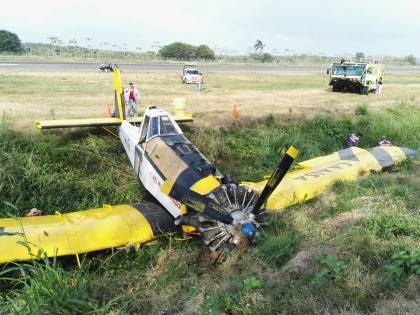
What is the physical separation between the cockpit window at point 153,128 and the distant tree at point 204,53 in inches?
2870

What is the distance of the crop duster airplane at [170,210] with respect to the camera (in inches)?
226

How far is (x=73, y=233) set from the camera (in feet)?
19.8

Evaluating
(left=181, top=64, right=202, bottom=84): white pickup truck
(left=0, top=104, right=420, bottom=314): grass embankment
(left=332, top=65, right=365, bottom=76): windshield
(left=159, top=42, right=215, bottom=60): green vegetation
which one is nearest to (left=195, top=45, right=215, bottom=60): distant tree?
(left=159, top=42, right=215, bottom=60): green vegetation

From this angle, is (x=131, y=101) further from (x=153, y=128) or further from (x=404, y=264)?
(x=404, y=264)

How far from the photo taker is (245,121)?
13.5 m

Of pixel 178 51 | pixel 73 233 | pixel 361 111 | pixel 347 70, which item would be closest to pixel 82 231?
pixel 73 233

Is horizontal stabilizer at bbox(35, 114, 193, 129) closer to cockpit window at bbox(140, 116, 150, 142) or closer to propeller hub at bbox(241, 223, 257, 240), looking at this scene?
cockpit window at bbox(140, 116, 150, 142)

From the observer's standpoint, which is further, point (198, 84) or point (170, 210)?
point (198, 84)

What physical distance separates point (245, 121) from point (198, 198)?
26.1ft

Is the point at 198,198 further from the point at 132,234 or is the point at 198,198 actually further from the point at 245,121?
the point at 245,121

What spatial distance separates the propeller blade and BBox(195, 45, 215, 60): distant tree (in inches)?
2970

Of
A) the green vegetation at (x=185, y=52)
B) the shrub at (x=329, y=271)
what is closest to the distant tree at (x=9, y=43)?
the green vegetation at (x=185, y=52)

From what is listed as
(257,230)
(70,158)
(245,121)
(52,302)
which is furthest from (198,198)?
(245,121)

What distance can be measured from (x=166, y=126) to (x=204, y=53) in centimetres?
7439
